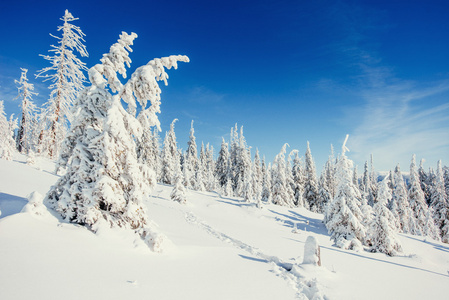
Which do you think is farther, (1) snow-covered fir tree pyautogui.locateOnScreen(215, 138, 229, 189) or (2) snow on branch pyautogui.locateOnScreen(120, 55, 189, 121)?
(1) snow-covered fir tree pyautogui.locateOnScreen(215, 138, 229, 189)

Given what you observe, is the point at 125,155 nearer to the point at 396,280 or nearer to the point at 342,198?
the point at 396,280

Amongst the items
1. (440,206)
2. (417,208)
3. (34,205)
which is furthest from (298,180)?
(34,205)

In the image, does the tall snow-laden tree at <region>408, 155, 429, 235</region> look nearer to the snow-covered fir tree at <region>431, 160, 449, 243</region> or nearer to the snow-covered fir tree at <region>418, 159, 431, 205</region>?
the snow-covered fir tree at <region>431, 160, 449, 243</region>

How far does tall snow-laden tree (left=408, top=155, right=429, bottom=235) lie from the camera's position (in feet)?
148

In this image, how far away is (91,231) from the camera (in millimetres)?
7207

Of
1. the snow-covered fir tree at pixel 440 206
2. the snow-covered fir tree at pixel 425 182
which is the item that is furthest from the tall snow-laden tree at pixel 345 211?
the snow-covered fir tree at pixel 425 182

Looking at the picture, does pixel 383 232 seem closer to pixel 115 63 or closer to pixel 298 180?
pixel 115 63

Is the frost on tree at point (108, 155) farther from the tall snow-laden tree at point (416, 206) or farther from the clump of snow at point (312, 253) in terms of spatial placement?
the tall snow-laden tree at point (416, 206)

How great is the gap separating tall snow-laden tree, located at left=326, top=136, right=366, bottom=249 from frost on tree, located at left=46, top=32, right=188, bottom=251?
61.8 ft

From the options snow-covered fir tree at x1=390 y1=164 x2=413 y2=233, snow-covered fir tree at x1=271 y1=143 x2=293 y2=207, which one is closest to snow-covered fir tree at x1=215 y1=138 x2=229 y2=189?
snow-covered fir tree at x1=271 y1=143 x2=293 y2=207

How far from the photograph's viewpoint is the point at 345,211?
21.3 metres

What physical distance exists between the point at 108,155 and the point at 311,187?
49713mm

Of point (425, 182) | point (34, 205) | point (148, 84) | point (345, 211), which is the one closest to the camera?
point (34, 205)

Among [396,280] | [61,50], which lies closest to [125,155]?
[396,280]
